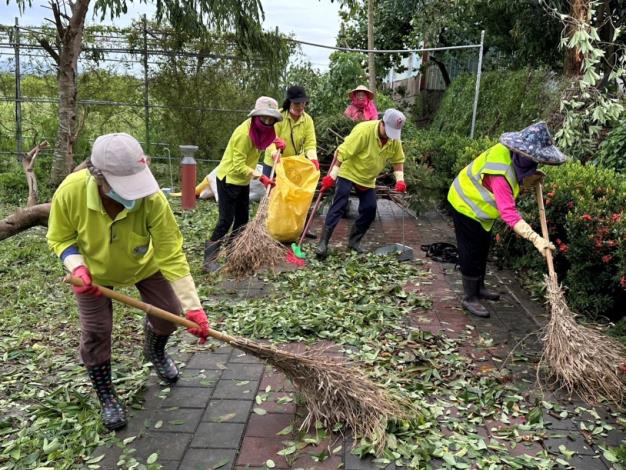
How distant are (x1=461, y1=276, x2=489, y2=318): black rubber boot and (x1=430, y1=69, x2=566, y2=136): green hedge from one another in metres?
4.32

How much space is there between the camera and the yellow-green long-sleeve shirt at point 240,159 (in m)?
5.18

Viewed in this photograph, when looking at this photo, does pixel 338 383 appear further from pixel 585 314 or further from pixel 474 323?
pixel 585 314

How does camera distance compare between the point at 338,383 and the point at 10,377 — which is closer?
the point at 338,383

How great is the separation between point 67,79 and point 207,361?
5.86m

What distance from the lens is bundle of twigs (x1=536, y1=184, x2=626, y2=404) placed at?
326 cm

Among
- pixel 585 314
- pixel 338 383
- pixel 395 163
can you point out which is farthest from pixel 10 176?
pixel 585 314

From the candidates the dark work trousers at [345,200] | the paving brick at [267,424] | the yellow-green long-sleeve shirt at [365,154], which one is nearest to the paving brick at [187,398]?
the paving brick at [267,424]

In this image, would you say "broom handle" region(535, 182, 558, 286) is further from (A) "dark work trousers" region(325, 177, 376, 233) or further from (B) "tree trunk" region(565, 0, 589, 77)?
(B) "tree trunk" region(565, 0, 589, 77)

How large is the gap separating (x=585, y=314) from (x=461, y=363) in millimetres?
1448

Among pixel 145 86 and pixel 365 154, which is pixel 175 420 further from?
pixel 145 86

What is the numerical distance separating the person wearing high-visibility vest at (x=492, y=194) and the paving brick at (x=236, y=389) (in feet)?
6.77

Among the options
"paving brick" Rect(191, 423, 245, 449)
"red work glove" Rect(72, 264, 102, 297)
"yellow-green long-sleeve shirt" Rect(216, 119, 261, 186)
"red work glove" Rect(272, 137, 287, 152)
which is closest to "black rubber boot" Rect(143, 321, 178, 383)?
→ "paving brick" Rect(191, 423, 245, 449)

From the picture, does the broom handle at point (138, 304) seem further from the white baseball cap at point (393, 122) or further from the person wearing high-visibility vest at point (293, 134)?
the person wearing high-visibility vest at point (293, 134)

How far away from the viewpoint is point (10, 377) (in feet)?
11.2
